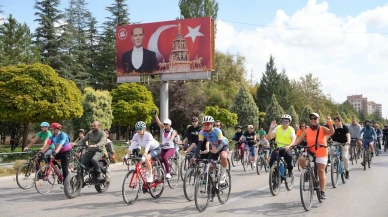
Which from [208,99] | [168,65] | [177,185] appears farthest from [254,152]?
[208,99]

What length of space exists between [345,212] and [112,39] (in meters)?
54.9

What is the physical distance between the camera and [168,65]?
3544 cm

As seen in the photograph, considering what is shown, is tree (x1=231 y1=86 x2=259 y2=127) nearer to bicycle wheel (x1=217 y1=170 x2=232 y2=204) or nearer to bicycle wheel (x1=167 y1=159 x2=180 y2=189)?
bicycle wheel (x1=167 y1=159 x2=180 y2=189)

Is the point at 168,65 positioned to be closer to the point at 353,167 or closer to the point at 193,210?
the point at 353,167

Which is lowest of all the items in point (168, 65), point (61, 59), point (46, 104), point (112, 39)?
point (46, 104)

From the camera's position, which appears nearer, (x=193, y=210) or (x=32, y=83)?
(x=193, y=210)

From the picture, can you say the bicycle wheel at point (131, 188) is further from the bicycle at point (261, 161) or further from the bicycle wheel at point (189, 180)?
the bicycle at point (261, 161)

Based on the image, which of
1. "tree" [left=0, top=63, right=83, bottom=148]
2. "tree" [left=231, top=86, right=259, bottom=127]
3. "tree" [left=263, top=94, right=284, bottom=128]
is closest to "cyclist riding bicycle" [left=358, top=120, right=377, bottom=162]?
"tree" [left=0, top=63, right=83, bottom=148]

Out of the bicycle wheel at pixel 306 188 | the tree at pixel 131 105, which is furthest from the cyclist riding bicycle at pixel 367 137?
the tree at pixel 131 105

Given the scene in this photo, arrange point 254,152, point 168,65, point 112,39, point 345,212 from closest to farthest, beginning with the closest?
point 345,212
point 254,152
point 168,65
point 112,39

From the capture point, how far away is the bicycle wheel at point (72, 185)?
10357mm

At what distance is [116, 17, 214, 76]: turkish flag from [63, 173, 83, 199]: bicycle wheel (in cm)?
2409

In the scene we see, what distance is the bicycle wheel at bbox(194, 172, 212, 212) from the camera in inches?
333

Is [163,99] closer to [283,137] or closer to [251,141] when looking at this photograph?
[251,141]
